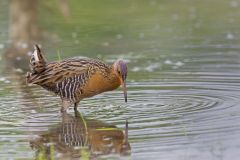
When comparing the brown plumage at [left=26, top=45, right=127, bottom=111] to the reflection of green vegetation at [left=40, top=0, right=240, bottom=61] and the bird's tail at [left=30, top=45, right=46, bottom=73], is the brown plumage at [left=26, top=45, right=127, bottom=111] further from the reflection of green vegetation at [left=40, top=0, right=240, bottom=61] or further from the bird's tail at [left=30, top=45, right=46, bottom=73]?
the reflection of green vegetation at [left=40, top=0, right=240, bottom=61]

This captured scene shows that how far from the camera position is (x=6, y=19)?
20.5 metres

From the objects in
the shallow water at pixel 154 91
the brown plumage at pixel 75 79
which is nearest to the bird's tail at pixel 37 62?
the brown plumage at pixel 75 79

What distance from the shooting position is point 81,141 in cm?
972

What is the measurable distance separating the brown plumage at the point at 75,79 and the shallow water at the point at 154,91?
0.82 feet

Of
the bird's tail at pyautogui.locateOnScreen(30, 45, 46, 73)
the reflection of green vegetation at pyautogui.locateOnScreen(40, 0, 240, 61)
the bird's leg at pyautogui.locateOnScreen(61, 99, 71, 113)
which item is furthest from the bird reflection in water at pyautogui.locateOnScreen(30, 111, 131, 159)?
the reflection of green vegetation at pyautogui.locateOnScreen(40, 0, 240, 61)

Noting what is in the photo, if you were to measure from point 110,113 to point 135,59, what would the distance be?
448 cm

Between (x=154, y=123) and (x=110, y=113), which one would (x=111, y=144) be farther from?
(x=110, y=113)

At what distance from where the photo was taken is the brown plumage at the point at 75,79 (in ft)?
37.9

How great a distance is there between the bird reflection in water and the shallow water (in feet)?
0.12

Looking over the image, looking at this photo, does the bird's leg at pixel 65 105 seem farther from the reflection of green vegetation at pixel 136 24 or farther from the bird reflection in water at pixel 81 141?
the reflection of green vegetation at pixel 136 24

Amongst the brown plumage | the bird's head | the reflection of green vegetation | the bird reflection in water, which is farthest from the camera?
the reflection of green vegetation

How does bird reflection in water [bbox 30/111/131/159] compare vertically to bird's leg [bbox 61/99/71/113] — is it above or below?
below

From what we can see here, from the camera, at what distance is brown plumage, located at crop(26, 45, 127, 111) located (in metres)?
11.5

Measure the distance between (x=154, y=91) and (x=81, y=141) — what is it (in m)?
2.92
